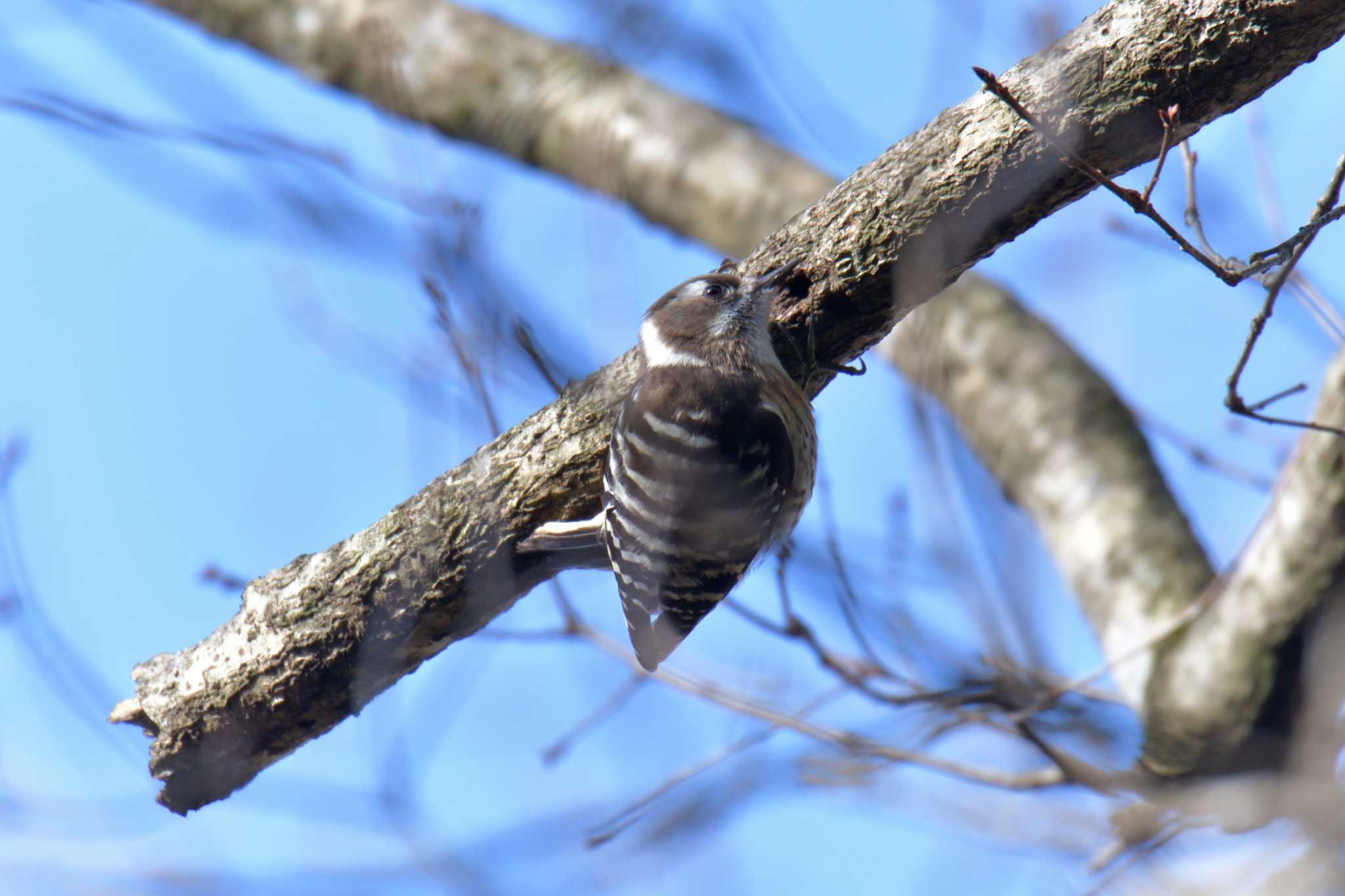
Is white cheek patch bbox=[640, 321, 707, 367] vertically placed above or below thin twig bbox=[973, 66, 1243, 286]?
above

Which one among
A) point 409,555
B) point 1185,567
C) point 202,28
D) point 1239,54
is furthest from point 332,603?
point 202,28

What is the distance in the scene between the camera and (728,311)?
4.48 m

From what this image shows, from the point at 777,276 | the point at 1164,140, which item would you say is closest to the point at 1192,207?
the point at 1164,140

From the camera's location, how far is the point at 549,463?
3.61m

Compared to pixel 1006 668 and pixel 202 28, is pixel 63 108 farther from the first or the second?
pixel 202 28

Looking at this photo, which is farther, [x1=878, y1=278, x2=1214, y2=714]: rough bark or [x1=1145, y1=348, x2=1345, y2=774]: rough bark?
[x1=878, y1=278, x2=1214, y2=714]: rough bark

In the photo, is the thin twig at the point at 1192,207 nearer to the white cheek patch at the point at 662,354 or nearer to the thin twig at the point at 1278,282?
the thin twig at the point at 1278,282

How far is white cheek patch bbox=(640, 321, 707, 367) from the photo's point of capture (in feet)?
14.3

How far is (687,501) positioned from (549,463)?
0.57 m

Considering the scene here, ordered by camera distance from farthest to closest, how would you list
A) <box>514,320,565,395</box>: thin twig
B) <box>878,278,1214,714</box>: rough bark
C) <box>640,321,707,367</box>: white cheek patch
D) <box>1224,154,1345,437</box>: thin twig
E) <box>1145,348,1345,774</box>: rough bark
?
<box>878,278,1214,714</box>: rough bark, <box>640,321,707,367</box>: white cheek patch, <box>1145,348,1345,774</box>: rough bark, <box>514,320,565,395</box>: thin twig, <box>1224,154,1345,437</box>: thin twig

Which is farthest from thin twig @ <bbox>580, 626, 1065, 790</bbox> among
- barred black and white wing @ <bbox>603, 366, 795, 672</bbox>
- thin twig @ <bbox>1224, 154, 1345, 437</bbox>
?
thin twig @ <bbox>1224, 154, 1345, 437</bbox>

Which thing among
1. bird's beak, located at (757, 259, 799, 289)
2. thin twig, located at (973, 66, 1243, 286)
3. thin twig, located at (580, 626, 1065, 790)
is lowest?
thin twig, located at (580, 626, 1065, 790)

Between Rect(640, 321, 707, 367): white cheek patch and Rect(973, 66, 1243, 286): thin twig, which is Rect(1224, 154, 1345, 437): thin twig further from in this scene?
Rect(640, 321, 707, 367): white cheek patch

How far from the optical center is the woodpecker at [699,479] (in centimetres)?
374
